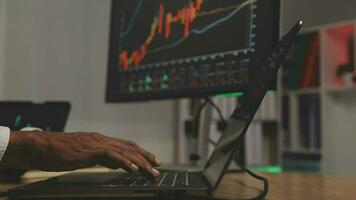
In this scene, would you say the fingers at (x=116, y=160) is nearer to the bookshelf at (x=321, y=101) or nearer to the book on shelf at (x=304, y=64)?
the bookshelf at (x=321, y=101)

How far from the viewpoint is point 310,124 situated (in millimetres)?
2928

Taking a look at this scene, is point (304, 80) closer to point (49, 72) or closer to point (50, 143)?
point (49, 72)

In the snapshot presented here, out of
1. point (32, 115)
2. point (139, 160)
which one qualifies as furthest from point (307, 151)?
point (139, 160)

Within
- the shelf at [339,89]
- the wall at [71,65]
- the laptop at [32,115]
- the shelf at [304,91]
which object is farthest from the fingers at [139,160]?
the shelf at [304,91]

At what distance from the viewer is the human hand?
697mm

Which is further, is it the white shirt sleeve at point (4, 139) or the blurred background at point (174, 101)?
the blurred background at point (174, 101)

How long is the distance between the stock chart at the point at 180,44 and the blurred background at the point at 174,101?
0.44 ft

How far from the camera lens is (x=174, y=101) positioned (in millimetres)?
2283

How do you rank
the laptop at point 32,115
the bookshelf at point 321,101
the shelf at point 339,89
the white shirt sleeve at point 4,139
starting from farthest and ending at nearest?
the bookshelf at point 321,101, the shelf at point 339,89, the laptop at point 32,115, the white shirt sleeve at point 4,139

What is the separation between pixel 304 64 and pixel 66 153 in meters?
2.47

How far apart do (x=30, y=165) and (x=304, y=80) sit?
8.11 feet

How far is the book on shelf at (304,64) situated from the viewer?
2896mm

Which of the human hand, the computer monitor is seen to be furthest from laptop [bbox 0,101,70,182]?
the human hand

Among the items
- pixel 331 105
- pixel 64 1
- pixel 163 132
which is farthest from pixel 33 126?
pixel 331 105
